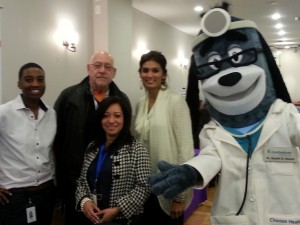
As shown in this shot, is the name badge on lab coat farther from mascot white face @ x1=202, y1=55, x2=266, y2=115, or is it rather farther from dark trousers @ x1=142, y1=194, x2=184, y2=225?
dark trousers @ x1=142, y1=194, x2=184, y2=225

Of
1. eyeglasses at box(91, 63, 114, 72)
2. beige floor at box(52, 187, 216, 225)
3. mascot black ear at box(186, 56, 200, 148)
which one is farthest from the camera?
beige floor at box(52, 187, 216, 225)

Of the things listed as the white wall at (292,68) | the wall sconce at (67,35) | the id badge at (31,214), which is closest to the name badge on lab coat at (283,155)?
the id badge at (31,214)

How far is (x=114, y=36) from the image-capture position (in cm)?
452

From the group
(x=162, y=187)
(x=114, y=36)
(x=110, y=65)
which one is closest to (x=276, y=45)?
(x=114, y=36)

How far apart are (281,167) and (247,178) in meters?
0.13

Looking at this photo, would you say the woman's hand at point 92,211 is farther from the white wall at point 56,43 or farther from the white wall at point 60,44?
the white wall at point 56,43

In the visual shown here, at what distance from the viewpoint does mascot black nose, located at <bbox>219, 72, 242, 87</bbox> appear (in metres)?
1.25

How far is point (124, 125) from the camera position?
1688 millimetres

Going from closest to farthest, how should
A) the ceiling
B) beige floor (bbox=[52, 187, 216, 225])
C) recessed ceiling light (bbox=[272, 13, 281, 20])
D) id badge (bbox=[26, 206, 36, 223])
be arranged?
id badge (bbox=[26, 206, 36, 223]) < beige floor (bbox=[52, 187, 216, 225]) < the ceiling < recessed ceiling light (bbox=[272, 13, 281, 20])

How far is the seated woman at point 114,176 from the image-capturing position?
60.6 inches

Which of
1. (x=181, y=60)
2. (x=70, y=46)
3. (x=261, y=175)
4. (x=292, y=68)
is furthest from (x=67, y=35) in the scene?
(x=292, y=68)

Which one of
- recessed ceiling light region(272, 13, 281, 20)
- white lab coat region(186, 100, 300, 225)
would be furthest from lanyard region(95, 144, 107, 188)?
recessed ceiling light region(272, 13, 281, 20)

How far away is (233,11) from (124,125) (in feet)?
17.4

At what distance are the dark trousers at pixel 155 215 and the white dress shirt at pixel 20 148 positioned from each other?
0.58 metres
